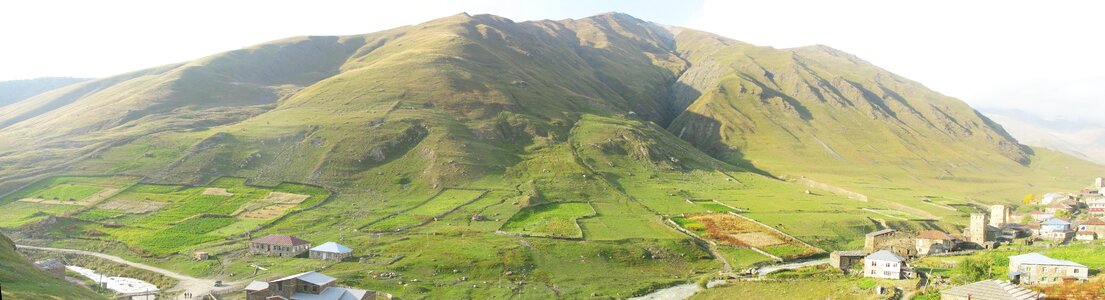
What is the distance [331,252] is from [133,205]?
44.3 m

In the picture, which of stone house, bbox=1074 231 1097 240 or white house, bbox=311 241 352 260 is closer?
white house, bbox=311 241 352 260

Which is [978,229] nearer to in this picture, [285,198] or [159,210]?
[285,198]

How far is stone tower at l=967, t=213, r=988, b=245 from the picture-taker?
83.6 metres

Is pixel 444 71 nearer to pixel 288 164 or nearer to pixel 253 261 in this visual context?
pixel 288 164

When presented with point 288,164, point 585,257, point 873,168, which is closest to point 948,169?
point 873,168

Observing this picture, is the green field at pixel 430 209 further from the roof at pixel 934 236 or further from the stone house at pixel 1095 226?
the stone house at pixel 1095 226

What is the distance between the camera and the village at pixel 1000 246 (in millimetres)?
44662

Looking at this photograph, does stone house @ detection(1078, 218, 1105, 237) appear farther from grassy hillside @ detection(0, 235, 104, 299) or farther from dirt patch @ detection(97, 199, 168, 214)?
dirt patch @ detection(97, 199, 168, 214)

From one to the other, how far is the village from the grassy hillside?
62.8 metres

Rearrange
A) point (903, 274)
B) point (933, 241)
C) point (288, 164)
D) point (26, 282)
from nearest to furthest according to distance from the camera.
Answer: point (26, 282) < point (903, 274) < point (933, 241) < point (288, 164)

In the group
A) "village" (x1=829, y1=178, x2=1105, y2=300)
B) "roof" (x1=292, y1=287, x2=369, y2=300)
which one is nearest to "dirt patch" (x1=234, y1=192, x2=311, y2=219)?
"roof" (x1=292, y1=287, x2=369, y2=300)

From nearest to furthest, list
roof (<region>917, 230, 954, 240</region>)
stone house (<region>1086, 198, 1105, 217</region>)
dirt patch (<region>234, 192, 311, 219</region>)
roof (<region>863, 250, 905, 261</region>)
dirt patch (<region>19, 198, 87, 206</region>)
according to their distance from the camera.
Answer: roof (<region>863, 250, 905, 261</region>) → roof (<region>917, 230, 954, 240</region>) → dirt patch (<region>234, 192, 311, 219</region>) → dirt patch (<region>19, 198, 87, 206</region>) → stone house (<region>1086, 198, 1105, 217</region>)

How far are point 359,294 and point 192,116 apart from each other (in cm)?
12677

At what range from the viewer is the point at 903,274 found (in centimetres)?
6250
